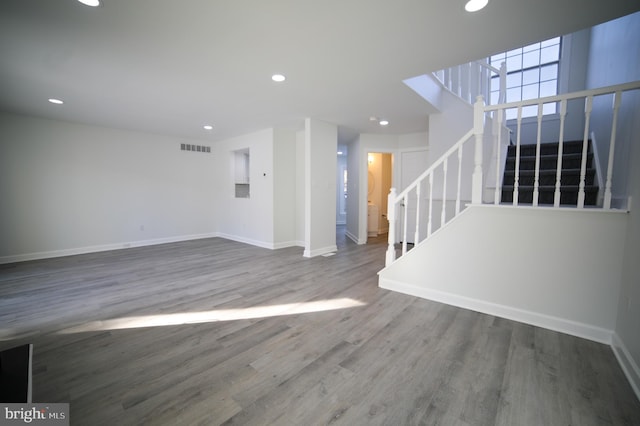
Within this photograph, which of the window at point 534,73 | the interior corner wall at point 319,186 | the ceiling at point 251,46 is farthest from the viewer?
the window at point 534,73

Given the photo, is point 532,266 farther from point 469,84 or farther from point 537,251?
point 469,84

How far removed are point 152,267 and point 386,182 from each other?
631 centimetres

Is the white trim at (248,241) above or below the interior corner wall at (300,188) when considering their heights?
below

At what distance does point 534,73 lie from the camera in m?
5.53

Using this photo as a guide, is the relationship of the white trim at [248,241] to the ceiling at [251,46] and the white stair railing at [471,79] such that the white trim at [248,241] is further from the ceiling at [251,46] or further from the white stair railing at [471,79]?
the white stair railing at [471,79]

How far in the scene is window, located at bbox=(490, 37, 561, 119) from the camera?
5.31 metres

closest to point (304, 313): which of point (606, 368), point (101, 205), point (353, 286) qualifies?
point (353, 286)

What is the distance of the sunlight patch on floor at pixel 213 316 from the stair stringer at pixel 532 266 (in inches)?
40.4

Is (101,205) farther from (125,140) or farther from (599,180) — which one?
(599,180)

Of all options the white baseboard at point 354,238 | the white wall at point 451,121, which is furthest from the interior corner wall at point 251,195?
the white wall at point 451,121

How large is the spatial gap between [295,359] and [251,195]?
4.58 m

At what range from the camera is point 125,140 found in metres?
5.61

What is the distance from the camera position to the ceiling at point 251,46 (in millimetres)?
1896

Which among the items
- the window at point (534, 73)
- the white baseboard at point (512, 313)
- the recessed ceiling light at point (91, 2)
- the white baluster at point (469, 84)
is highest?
the window at point (534, 73)
